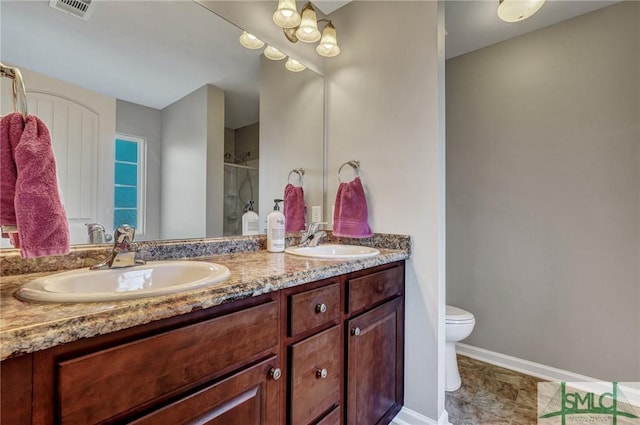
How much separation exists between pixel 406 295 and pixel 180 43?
5.34 ft

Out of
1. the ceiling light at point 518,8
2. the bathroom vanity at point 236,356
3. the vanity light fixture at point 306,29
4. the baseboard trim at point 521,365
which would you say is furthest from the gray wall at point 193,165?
the baseboard trim at point 521,365

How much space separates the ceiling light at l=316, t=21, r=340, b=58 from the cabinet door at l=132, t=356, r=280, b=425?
5.46ft

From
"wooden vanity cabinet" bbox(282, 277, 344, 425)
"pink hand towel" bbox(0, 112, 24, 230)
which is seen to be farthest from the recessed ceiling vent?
"wooden vanity cabinet" bbox(282, 277, 344, 425)

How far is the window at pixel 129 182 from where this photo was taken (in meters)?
1.12

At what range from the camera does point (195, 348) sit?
68cm

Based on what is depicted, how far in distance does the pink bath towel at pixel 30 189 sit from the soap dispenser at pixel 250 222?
883 millimetres

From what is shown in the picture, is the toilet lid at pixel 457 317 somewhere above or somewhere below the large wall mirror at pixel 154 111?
below

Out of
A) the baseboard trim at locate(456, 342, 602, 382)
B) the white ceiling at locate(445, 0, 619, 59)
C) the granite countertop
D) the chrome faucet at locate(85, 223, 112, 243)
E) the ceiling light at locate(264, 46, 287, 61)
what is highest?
the white ceiling at locate(445, 0, 619, 59)

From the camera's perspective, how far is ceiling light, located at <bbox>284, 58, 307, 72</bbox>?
178cm

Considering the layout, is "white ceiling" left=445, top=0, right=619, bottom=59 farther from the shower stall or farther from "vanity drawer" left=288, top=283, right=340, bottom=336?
"vanity drawer" left=288, top=283, right=340, bottom=336

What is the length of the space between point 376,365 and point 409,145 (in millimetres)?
1083

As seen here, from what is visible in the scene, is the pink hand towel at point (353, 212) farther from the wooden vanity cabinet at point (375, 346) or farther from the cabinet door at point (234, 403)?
the cabinet door at point (234, 403)

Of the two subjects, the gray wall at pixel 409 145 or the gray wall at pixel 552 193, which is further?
the gray wall at pixel 552 193

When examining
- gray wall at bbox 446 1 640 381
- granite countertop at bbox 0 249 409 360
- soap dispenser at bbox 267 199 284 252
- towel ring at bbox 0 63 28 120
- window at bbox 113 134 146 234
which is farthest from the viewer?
gray wall at bbox 446 1 640 381
